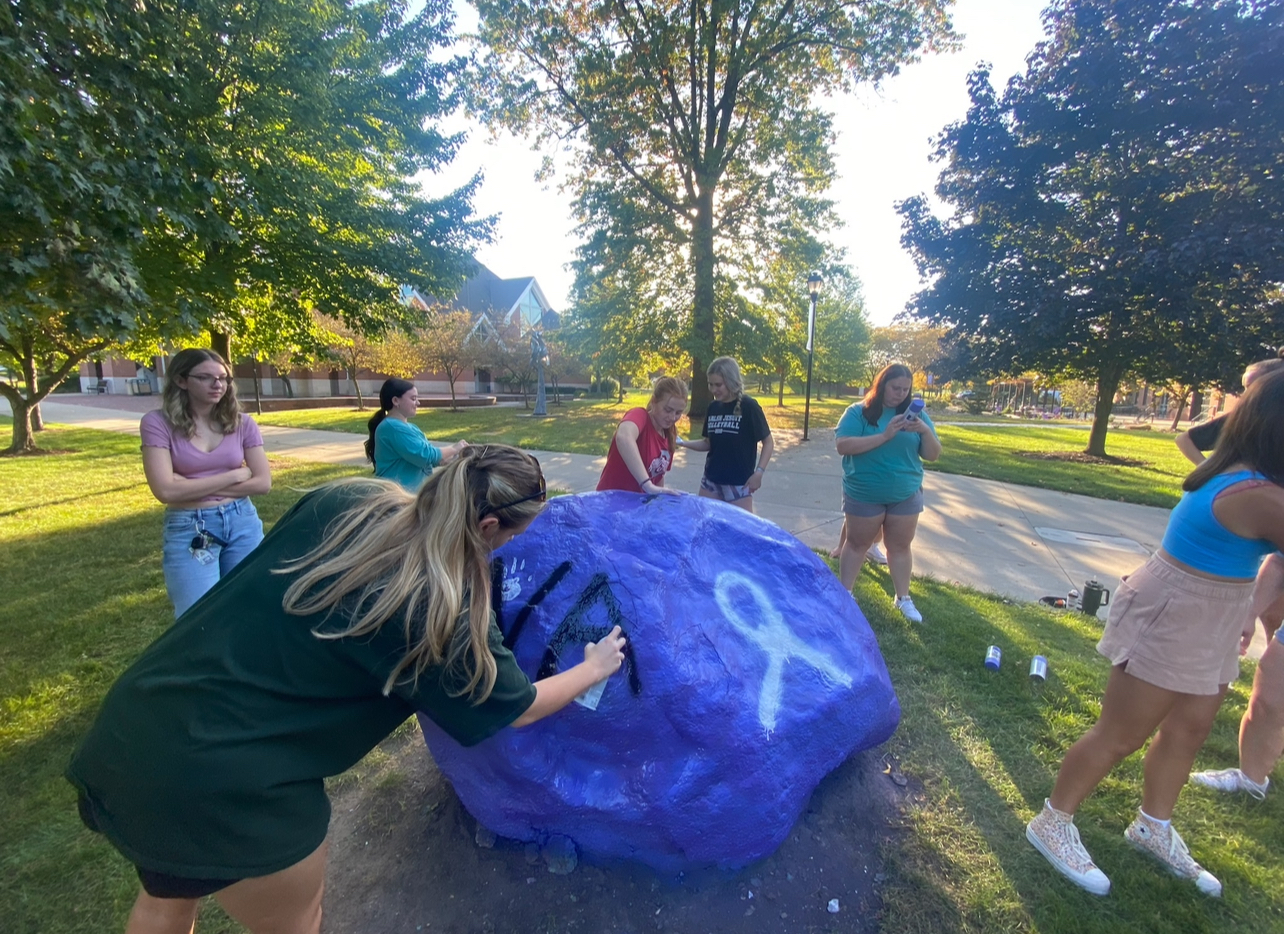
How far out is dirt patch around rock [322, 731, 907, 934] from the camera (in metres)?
2.09

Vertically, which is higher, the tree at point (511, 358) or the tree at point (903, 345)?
the tree at point (903, 345)

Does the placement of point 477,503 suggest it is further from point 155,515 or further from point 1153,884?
point 155,515

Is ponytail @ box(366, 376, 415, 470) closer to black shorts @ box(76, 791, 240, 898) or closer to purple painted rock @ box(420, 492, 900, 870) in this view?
purple painted rock @ box(420, 492, 900, 870)

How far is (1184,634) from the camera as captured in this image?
2.06 m

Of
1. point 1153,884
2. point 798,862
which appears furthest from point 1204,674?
point 798,862

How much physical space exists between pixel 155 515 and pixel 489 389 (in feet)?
123

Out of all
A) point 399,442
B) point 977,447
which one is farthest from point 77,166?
point 977,447

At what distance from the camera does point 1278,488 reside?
6.16 ft

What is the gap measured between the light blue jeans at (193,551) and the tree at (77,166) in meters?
1.41

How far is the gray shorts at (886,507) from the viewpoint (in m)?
4.20

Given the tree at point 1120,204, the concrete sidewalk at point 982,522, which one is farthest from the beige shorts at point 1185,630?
the tree at point 1120,204

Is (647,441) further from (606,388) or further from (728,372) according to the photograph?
(606,388)

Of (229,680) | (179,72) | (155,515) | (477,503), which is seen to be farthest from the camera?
(155,515)

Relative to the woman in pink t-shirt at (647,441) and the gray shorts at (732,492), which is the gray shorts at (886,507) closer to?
the gray shorts at (732,492)
